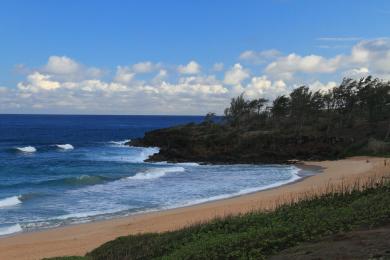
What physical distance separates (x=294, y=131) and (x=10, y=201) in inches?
1564

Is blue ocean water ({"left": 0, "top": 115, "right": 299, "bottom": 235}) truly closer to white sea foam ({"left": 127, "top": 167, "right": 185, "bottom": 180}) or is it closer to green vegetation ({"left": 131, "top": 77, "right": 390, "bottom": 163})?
white sea foam ({"left": 127, "top": 167, "right": 185, "bottom": 180})

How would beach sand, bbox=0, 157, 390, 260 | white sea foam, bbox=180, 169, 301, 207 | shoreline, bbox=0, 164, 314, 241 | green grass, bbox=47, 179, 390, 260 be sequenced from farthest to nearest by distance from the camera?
1. white sea foam, bbox=180, 169, 301, 207
2. shoreline, bbox=0, 164, 314, 241
3. beach sand, bbox=0, 157, 390, 260
4. green grass, bbox=47, 179, 390, 260

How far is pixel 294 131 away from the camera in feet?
198

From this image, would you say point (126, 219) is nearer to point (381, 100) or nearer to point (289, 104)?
point (381, 100)

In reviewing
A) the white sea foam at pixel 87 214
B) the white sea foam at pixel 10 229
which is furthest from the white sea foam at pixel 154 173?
the white sea foam at pixel 10 229

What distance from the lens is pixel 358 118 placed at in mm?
67438

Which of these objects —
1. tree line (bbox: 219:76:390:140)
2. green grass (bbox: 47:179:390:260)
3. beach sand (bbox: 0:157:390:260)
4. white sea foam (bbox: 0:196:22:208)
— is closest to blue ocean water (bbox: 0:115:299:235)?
white sea foam (bbox: 0:196:22:208)

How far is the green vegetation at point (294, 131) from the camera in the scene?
5209 cm

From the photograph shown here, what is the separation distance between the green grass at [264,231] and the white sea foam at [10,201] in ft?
46.9

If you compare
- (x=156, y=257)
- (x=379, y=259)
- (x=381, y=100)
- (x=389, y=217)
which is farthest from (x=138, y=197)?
(x=381, y=100)

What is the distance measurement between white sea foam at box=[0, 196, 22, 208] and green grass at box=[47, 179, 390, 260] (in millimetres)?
14305

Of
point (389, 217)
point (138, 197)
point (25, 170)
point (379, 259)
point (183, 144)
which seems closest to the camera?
point (379, 259)

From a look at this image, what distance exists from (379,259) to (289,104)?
6830 cm

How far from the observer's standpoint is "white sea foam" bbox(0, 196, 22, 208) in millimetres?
25897
